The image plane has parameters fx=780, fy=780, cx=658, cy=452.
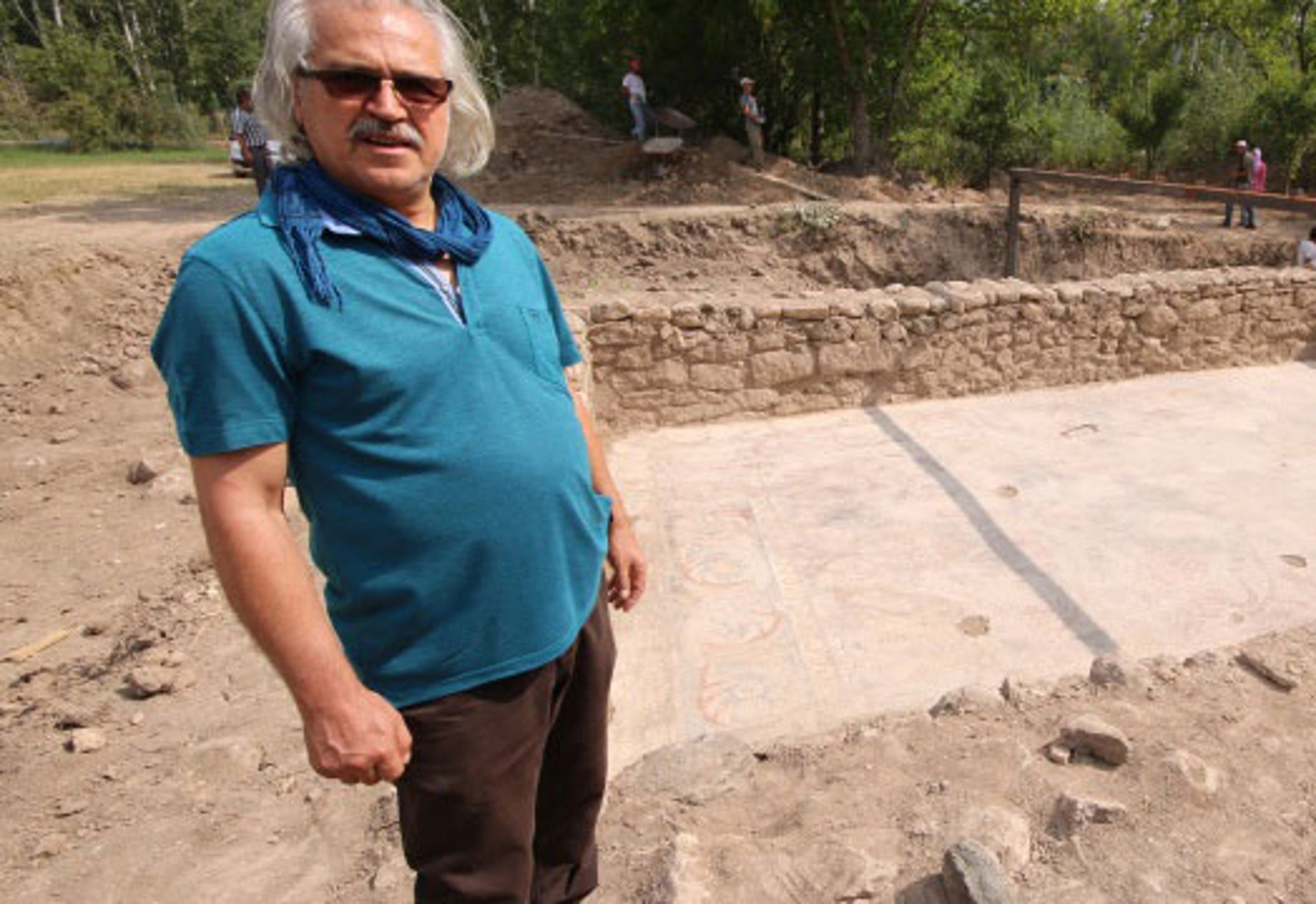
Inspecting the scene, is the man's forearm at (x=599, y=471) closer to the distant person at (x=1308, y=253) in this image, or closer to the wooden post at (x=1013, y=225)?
the wooden post at (x=1013, y=225)

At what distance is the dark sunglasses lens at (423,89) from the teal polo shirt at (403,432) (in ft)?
0.82

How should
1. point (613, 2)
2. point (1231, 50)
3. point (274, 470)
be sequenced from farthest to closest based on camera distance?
1. point (1231, 50)
2. point (613, 2)
3. point (274, 470)

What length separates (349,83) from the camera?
1.20 meters

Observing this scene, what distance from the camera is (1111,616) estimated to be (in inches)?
142

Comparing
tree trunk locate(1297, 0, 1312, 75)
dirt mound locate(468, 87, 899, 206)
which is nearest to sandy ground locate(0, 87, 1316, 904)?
dirt mound locate(468, 87, 899, 206)

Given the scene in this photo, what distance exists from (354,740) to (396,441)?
0.43 m

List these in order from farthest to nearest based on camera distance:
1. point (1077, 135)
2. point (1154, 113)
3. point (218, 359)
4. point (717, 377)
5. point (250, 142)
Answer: point (1154, 113) < point (1077, 135) < point (250, 142) < point (717, 377) < point (218, 359)

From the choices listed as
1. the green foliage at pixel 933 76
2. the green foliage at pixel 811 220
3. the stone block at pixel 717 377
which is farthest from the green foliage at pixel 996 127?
the stone block at pixel 717 377

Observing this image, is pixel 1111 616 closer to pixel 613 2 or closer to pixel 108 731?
pixel 108 731

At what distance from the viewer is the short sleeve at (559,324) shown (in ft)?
5.03

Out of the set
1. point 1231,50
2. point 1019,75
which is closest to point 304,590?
point 1019,75

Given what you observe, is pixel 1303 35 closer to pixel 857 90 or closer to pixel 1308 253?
pixel 857 90

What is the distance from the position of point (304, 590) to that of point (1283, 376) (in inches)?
327

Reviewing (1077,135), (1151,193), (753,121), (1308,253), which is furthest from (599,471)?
(1077,135)
